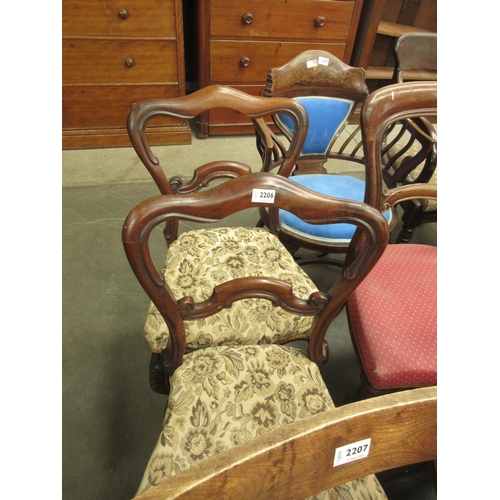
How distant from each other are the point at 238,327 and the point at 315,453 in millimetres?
508

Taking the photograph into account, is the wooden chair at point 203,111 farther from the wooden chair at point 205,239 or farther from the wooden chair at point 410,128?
the wooden chair at point 410,128

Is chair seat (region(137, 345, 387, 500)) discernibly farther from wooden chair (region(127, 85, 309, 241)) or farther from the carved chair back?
the carved chair back

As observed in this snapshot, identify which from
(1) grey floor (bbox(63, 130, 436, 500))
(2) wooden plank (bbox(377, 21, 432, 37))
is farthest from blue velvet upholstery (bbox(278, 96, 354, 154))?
(2) wooden plank (bbox(377, 21, 432, 37))

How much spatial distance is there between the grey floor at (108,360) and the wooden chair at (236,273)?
10.9 inches

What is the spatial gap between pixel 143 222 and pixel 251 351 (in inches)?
15.1

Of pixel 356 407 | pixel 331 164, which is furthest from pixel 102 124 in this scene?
pixel 356 407

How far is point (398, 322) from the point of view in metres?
0.83

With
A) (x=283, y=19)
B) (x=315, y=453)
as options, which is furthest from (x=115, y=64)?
(x=315, y=453)

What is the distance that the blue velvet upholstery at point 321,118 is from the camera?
136cm

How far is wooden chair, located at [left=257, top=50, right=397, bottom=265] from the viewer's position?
3.74ft

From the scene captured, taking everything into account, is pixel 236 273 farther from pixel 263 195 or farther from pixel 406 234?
pixel 406 234

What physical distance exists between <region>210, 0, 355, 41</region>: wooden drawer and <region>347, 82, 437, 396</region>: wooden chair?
1.59 m

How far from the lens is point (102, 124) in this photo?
2.25 m

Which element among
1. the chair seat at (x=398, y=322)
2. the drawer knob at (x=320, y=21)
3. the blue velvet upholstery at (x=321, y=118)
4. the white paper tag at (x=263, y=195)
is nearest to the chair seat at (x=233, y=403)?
the chair seat at (x=398, y=322)
